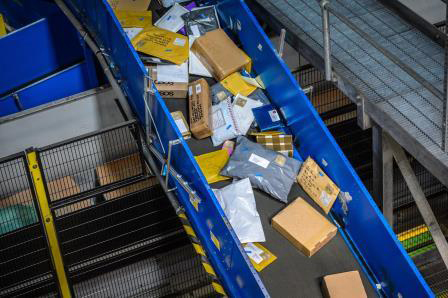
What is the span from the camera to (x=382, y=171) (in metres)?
5.36

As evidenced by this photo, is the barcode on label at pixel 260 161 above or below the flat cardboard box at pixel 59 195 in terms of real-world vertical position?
above

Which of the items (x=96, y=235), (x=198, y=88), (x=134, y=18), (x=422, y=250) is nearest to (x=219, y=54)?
(x=198, y=88)

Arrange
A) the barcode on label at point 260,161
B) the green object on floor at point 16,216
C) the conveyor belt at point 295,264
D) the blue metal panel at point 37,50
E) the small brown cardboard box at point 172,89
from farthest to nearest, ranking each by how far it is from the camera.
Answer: the blue metal panel at point 37,50, the green object on floor at point 16,216, the small brown cardboard box at point 172,89, the barcode on label at point 260,161, the conveyor belt at point 295,264

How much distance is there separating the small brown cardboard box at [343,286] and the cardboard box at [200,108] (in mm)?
1589

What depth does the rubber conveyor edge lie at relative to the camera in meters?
4.75

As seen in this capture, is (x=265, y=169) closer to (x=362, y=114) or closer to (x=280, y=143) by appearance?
(x=280, y=143)

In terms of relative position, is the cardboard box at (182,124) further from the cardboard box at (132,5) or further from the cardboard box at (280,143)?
the cardboard box at (132,5)

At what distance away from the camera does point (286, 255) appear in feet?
16.5

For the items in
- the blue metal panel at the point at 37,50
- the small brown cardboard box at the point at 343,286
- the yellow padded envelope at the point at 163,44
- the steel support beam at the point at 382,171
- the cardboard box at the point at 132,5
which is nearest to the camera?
the small brown cardboard box at the point at 343,286

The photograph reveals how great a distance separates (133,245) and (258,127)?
1.76m

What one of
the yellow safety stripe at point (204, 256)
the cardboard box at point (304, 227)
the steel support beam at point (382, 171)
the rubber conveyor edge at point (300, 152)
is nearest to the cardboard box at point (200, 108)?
the rubber conveyor edge at point (300, 152)

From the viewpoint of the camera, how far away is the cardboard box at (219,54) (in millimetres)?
5981

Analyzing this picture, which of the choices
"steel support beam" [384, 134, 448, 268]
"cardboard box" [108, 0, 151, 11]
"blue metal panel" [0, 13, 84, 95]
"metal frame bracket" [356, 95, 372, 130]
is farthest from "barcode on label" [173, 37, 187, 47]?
"blue metal panel" [0, 13, 84, 95]

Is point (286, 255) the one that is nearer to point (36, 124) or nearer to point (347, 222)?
point (347, 222)
